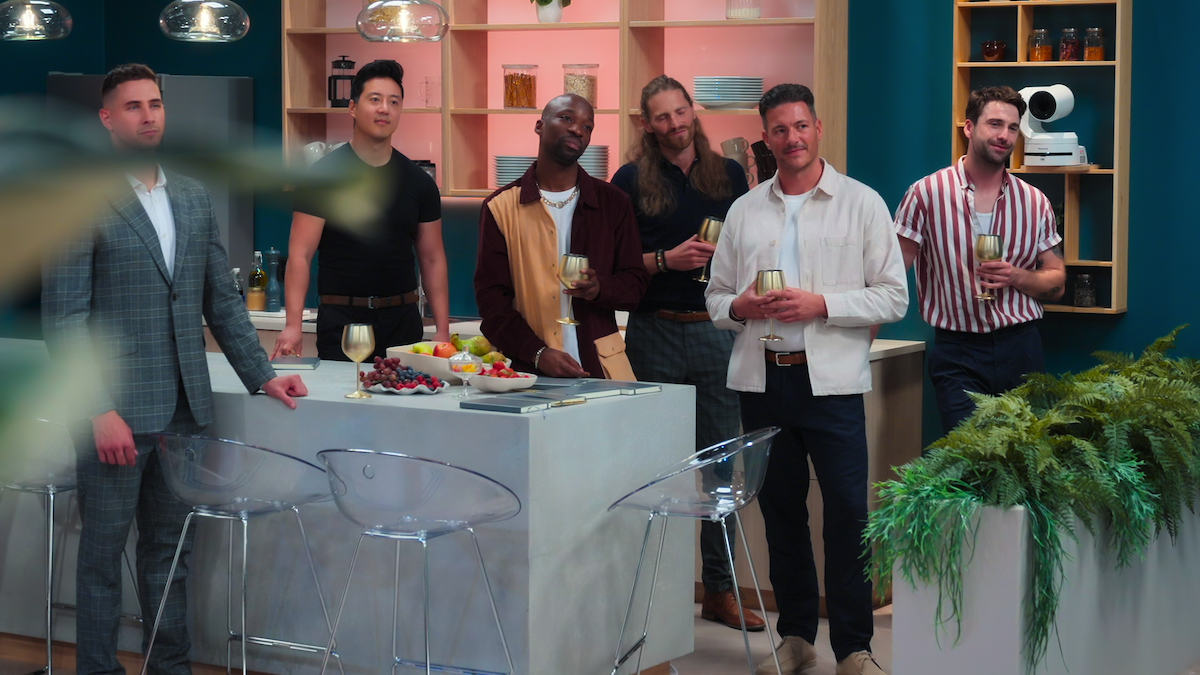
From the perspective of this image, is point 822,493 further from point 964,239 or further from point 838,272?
point 964,239

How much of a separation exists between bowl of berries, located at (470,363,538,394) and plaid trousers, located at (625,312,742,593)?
77 cm

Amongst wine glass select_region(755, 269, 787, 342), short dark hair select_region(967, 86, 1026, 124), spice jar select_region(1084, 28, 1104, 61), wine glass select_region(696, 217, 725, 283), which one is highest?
spice jar select_region(1084, 28, 1104, 61)

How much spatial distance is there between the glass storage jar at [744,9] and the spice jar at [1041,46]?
1.04 m

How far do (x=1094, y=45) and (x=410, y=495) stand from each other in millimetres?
2999

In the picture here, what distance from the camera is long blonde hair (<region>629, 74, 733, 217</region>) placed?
3750 millimetres

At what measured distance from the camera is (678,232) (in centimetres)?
378

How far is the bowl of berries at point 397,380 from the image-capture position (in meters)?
3.13

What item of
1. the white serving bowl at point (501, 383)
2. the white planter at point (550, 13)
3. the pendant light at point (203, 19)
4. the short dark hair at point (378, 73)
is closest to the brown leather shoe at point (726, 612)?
the white serving bowl at point (501, 383)

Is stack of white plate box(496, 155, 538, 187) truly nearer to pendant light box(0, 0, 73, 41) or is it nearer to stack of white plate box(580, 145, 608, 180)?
stack of white plate box(580, 145, 608, 180)

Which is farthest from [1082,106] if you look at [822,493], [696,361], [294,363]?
[294,363]

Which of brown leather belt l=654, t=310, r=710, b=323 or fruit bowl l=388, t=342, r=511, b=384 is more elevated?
brown leather belt l=654, t=310, r=710, b=323

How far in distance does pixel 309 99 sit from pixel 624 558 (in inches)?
133

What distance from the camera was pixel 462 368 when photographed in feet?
10.5

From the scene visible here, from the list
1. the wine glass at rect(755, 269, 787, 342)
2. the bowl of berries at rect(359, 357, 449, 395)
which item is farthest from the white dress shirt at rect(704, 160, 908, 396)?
the bowl of berries at rect(359, 357, 449, 395)
